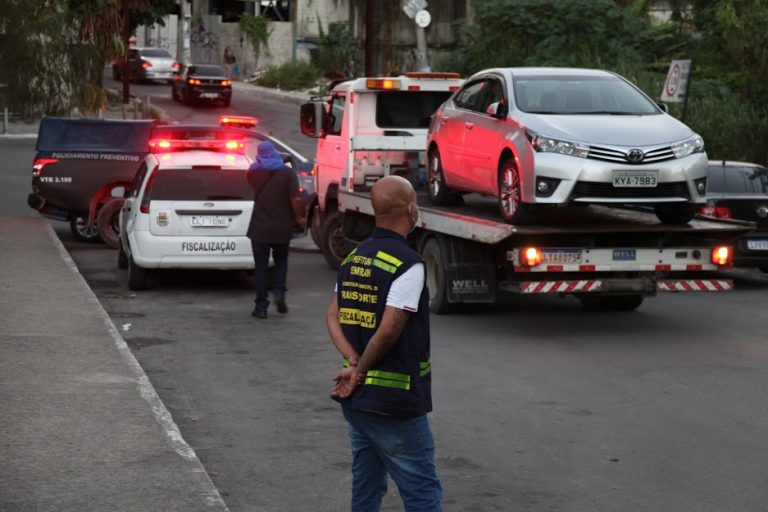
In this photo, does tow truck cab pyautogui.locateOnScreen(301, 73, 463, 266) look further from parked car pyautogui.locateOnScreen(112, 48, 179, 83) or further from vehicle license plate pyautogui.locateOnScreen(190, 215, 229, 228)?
parked car pyautogui.locateOnScreen(112, 48, 179, 83)

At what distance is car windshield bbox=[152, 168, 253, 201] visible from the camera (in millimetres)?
15523

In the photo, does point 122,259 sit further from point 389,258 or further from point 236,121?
point 389,258

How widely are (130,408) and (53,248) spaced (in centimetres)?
996

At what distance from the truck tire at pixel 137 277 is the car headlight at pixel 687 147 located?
6003 mm

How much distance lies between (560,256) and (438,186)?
2990mm

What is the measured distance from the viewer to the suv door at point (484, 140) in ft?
45.7

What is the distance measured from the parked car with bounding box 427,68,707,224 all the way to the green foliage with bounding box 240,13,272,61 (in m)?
49.5

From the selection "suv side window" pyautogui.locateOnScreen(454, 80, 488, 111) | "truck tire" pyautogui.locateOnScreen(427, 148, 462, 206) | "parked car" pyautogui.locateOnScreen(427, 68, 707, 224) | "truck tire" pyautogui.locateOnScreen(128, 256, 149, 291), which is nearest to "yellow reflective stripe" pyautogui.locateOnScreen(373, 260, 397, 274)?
"parked car" pyautogui.locateOnScreen(427, 68, 707, 224)

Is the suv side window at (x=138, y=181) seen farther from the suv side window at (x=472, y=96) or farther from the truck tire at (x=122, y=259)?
the suv side window at (x=472, y=96)

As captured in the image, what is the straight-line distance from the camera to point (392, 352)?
5.69 metres

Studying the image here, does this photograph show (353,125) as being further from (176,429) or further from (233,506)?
(233,506)

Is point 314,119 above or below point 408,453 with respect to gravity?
above

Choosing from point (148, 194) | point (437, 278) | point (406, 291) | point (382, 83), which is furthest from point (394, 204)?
point (382, 83)

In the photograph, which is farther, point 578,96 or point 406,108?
point 406,108
